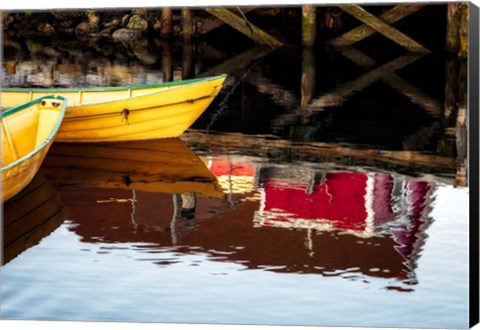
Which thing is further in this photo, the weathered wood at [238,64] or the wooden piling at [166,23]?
the wooden piling at [166,23]

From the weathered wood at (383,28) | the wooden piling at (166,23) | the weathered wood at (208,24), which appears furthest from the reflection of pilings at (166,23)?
the weathered wood at (383,28)

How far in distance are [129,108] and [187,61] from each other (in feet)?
11.5

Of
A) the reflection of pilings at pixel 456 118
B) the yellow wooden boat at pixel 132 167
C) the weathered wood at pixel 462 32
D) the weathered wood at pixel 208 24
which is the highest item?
the weathered wood at pixel 208 24

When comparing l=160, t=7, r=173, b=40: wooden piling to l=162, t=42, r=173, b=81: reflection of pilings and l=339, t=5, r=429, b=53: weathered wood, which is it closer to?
l=162, t=42, r=173, b=81: reflection of pilings

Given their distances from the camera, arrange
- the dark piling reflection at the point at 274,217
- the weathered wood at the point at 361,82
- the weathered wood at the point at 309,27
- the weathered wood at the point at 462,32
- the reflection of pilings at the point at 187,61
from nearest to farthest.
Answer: the dark piling reflection at the point at 274,217
the weathered wood at the point at 361,82
the weathered wood at the point at 462,32
the reflection of pilings at the point at 187,61
the weathered wood at the point at 309,27

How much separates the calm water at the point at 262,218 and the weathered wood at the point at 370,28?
70 cm

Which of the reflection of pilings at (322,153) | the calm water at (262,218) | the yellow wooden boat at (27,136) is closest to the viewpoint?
the calm water at (262,218)

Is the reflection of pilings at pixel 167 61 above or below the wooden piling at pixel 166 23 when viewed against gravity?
below

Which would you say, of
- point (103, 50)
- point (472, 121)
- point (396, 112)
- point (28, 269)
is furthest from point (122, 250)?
point (103, 50)

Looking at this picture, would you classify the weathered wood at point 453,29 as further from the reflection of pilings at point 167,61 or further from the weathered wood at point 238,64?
the reflection of pilings at point 167,61

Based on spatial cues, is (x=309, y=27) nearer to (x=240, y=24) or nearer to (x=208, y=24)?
(x=240, y=24)

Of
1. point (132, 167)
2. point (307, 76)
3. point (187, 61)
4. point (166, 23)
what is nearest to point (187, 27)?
point (166, 23)

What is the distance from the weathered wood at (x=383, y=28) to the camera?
12.0 metres

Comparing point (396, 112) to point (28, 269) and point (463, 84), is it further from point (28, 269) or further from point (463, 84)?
point (28, 269)
